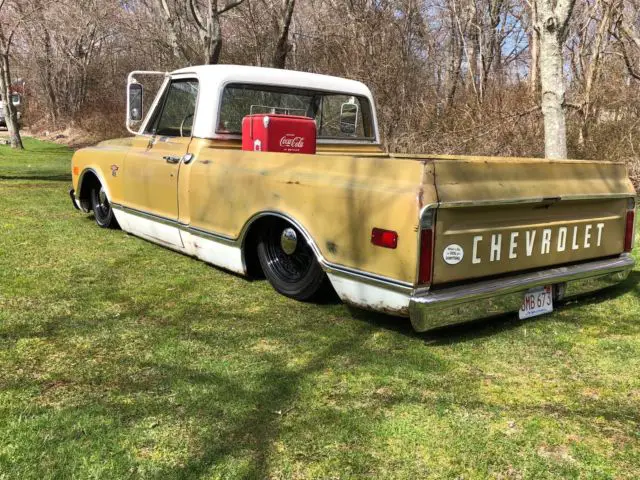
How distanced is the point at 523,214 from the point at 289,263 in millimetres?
1739

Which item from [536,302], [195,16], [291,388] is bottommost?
[291,388]

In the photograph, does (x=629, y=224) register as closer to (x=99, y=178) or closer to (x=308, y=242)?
(x=308, y=242)

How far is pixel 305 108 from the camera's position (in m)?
5.79

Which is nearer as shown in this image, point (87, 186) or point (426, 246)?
point (426, 246)

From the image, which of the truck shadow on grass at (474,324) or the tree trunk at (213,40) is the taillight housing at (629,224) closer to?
the truck shadow on grass at (474,324)

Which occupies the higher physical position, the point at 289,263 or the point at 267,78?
the point at 267,78

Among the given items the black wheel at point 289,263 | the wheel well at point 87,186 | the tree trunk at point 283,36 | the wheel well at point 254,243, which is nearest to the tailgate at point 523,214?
the black wheel at point 289,263

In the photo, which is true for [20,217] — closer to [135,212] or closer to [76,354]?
[135,212]

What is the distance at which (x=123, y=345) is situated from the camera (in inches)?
139

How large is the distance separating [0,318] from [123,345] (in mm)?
989

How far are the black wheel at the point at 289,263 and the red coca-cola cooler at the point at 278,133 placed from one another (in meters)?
0.90

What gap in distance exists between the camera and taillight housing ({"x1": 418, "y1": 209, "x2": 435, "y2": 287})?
3.16m

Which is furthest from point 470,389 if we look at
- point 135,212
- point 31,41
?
point 31,41

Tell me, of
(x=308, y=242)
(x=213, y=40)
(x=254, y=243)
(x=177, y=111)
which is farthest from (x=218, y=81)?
(x=213, y=40)
